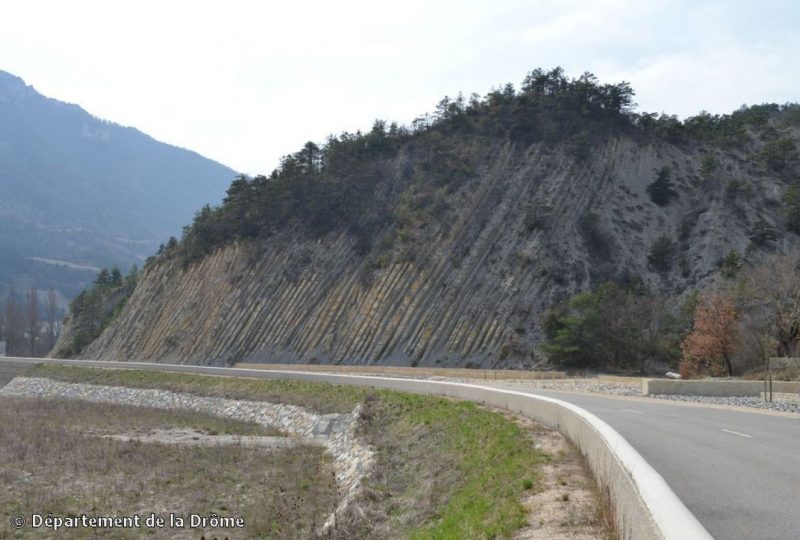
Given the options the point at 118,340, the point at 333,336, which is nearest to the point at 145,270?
the point at 118,340

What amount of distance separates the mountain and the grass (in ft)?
101

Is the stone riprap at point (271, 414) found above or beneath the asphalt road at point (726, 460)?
beneath

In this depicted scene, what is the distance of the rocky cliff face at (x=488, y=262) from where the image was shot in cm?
6222

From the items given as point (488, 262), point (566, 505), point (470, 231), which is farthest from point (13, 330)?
point (566, 505)

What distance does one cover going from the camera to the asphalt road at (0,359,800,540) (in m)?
7.99

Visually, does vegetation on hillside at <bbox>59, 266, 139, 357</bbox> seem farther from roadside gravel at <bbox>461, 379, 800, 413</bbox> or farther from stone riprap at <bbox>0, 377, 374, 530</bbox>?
roadside gravel at <bbox>461, 379, 800, 413</bbox>

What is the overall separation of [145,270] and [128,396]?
4258 centimetres

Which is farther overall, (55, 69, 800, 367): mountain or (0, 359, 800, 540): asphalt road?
(55, 69, 800, 367): mountain

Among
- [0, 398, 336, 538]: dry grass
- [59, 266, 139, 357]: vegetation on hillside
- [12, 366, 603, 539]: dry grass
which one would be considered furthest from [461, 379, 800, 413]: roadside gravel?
[59, 266, 139, 357]: vegetation on hillside

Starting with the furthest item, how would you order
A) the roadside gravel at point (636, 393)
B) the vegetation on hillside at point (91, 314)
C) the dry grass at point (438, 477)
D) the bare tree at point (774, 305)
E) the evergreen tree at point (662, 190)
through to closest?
the vegetation on hillside at point (91, 314) < the evergreen tree at point (662, 190) < the bare tree at point (774, 305) < the roadside gravel at point (636, 393) < the dry grass at point (438, 477)

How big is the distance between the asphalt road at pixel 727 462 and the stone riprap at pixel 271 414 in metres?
6.74

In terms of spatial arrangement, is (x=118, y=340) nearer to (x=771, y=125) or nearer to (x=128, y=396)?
(x=128, y=396)

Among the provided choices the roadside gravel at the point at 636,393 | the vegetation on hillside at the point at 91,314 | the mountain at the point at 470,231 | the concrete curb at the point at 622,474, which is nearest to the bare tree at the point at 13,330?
the vegetation on hillside at the point at 91,314

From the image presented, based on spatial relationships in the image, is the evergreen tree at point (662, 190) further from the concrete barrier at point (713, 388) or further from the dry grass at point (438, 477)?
the dry grass at point (438, 477)
